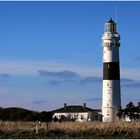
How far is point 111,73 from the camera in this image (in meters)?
63.0

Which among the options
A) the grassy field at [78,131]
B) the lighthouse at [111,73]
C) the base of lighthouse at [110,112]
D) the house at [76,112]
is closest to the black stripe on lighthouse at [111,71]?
the lighthouse at [111,73]

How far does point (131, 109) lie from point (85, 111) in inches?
1019

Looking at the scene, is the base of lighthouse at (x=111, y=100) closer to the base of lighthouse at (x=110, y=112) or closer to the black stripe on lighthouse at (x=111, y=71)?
the base of lighthouse at (x=110, y=112)

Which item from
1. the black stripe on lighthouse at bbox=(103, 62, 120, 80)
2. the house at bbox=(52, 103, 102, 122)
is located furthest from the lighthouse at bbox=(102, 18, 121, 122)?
the house at bbox=(52, 103, 102, 122)

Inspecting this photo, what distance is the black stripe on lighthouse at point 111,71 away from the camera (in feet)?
206

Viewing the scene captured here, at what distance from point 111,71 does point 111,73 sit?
0.23m

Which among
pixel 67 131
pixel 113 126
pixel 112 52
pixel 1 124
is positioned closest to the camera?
pixel 67 131

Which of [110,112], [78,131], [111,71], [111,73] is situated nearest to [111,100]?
[110,112]

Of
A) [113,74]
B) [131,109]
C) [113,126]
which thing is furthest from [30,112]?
[113,126]

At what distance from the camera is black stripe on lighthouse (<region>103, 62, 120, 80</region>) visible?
62.9 meters

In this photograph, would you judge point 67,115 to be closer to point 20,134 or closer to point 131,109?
point 131,109

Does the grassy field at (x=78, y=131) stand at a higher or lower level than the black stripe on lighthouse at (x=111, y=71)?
lower

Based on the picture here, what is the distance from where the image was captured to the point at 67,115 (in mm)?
100000

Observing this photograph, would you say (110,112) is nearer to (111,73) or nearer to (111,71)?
(111,73)
